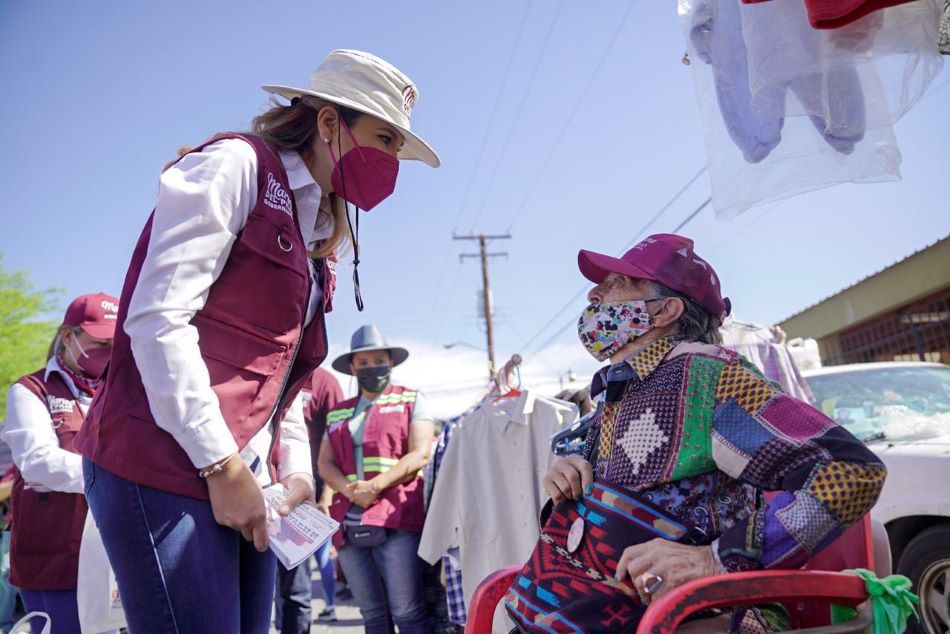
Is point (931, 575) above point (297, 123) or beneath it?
beneath

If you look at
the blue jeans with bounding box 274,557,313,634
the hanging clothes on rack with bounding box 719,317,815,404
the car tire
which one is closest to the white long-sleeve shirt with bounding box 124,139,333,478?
the blue jeans with bounding box 274,557,313,634

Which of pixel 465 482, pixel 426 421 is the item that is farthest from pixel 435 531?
pixel 426 421

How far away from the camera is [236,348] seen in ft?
5.62

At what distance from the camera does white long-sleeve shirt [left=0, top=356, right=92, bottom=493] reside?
10.3 feet

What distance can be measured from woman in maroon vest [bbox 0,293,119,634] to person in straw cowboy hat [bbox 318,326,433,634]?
170cm

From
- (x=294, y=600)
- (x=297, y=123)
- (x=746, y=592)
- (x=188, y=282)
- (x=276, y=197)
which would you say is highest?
(x=297, y=123)

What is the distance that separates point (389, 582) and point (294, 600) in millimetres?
660

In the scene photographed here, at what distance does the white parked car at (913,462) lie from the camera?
12.4 feet

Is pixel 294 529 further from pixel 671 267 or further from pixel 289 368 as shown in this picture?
pixel 671 267

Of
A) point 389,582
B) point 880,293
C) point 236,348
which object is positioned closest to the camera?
point 236,348

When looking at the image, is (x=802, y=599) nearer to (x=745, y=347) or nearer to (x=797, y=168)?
(x=797, y=168)

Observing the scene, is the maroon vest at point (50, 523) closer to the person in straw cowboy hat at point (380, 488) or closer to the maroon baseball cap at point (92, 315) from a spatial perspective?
the maroon baseball cap at point (92, 315)

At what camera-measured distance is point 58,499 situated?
3340 mm

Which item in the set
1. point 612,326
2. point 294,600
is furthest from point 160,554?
point 294,600
